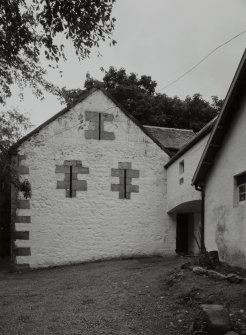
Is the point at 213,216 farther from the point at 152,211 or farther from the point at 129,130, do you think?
the point at 129,130

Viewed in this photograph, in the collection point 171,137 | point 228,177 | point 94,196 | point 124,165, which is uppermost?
point 171,137

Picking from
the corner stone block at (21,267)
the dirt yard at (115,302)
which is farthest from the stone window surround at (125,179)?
the dirt yard at (115,302)

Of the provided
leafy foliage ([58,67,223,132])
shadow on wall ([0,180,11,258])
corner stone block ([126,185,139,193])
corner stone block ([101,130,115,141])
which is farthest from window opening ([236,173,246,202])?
leafy foliage ([58,67,223,132])

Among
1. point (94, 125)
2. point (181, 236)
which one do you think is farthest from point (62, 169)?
point (181, 236)

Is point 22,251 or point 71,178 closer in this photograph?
point 22,251

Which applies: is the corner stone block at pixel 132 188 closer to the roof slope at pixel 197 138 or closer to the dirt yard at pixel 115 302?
the roof slope at pixel 197 138

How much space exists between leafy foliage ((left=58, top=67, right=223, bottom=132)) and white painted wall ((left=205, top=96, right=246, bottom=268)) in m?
19.2

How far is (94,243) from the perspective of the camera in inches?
611

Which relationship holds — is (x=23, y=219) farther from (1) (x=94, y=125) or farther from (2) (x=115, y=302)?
(2) (x=115, y=302)

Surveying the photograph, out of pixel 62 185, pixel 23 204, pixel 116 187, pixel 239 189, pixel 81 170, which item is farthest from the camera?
pixel 116 187

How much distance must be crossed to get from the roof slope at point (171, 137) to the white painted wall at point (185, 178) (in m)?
2.60

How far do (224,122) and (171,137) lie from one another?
8888 millimetres

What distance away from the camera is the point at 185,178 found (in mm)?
14336

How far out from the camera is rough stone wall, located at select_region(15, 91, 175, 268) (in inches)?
600
